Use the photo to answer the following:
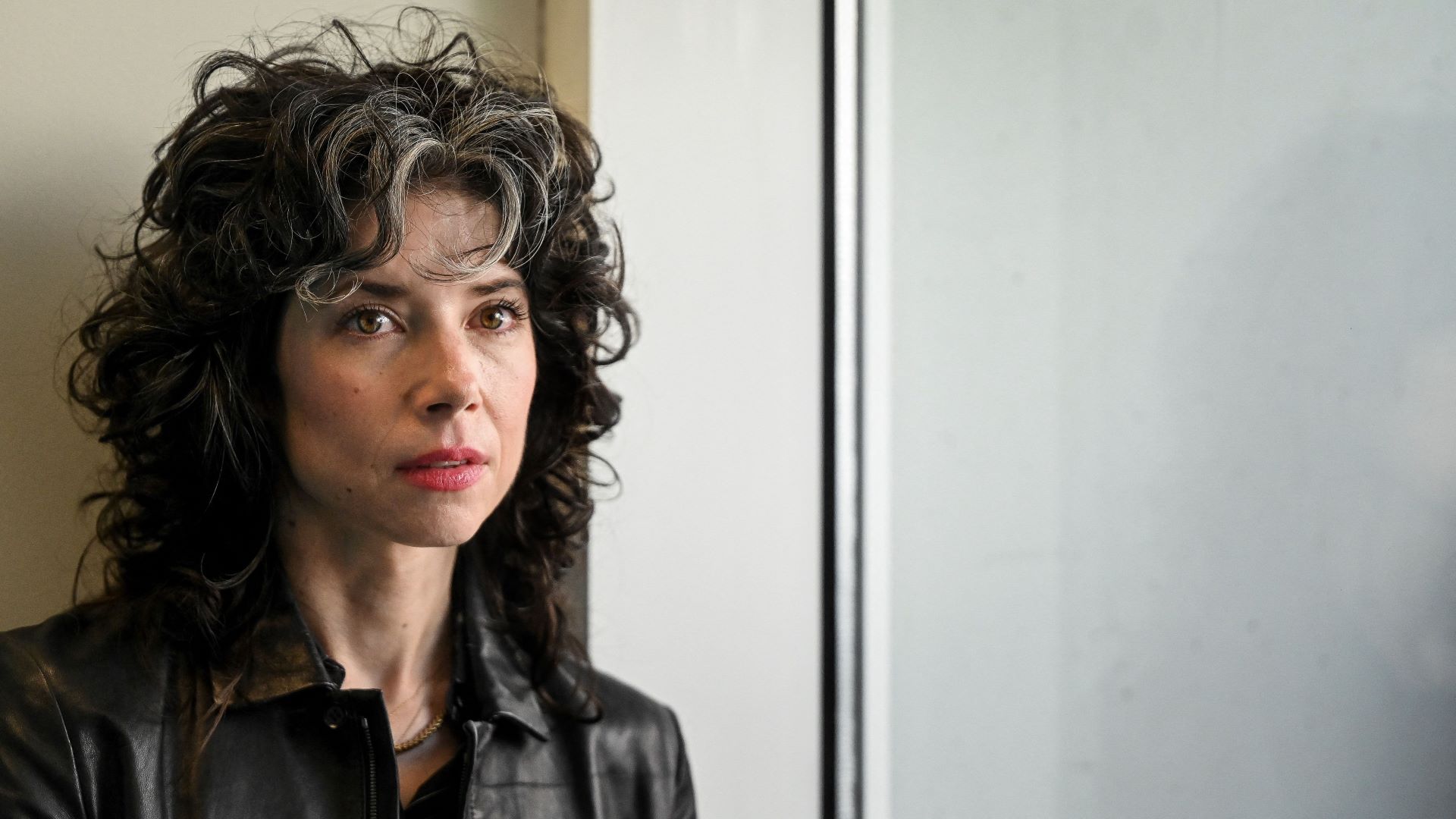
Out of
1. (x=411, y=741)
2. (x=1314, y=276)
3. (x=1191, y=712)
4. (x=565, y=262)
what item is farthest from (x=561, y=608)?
(x=1314, y=276)

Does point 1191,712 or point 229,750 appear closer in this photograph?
point 229,750

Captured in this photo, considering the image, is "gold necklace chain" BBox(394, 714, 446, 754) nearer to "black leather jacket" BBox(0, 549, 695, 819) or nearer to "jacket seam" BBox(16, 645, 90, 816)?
"black leather jacket" BBox(0, 549, 695, 819)

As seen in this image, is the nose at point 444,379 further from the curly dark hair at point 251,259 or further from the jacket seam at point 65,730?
the jacket seam at point 65,730

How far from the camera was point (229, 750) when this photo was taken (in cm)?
112

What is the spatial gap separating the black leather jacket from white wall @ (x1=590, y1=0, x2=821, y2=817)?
0.21 metres

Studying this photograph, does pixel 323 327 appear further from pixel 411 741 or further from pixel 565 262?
pixel 411 741

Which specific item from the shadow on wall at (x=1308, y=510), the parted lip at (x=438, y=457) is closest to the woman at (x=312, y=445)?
the parted lip at (x=438, y=457)

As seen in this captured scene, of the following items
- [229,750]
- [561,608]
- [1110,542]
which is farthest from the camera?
[1110,542]

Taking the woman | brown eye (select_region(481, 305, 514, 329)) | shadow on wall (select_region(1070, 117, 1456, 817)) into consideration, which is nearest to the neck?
the woman

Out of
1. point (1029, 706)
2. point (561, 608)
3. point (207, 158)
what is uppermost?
point (207, 158)

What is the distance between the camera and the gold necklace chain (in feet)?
4.06

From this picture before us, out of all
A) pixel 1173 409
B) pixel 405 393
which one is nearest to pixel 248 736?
pixel 405 393

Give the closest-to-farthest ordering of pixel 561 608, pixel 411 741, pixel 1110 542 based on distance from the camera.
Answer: pixel 411 741, pixel 561 608, pixel 1110 542

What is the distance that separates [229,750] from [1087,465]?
964 mm
